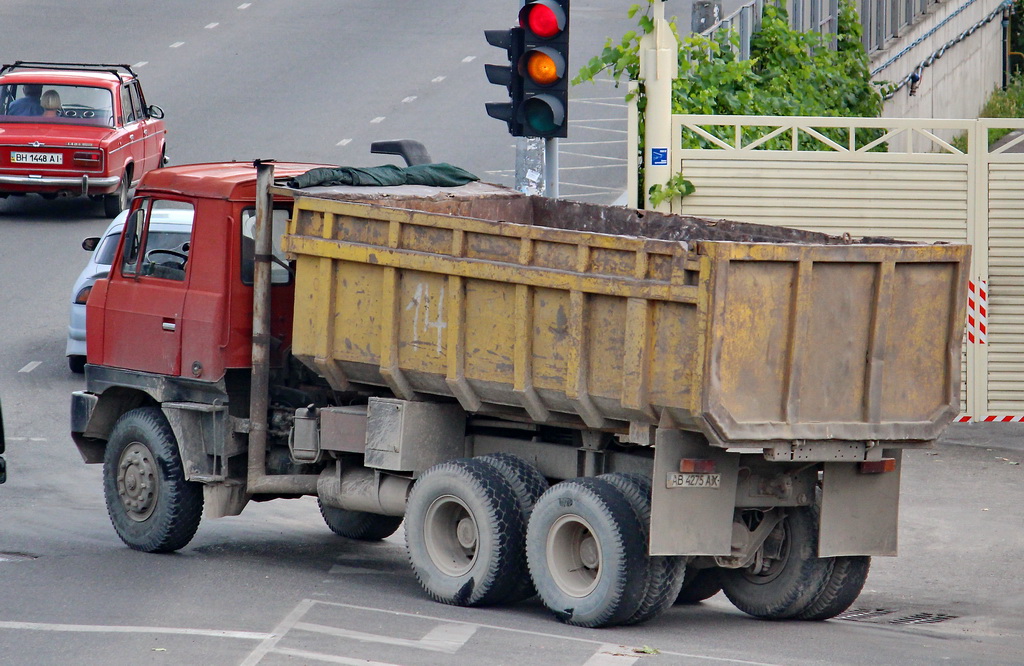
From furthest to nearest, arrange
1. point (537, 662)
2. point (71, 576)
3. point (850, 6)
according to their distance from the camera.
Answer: point (850, 6), point (71, 576), point (537, 662)

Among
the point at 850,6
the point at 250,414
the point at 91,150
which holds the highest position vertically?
the point at 850,6

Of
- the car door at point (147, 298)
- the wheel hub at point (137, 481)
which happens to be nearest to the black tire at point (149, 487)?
the wheel hub at point (137, 481)

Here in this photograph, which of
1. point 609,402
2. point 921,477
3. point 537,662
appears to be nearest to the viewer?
point 537,662

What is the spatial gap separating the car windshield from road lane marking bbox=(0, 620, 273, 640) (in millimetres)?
15486

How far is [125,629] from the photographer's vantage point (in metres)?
9.31

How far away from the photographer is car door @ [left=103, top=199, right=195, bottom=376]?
37.8ft

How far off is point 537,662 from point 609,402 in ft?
5.08

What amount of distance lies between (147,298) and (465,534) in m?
3.06

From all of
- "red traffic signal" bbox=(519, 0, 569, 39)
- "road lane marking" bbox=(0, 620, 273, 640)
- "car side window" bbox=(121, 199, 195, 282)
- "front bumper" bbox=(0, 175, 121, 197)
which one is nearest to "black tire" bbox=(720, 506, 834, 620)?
"road lane marking" bbox=(0, 620, 273, 640)

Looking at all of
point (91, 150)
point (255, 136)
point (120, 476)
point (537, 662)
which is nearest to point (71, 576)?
point (120, 476)

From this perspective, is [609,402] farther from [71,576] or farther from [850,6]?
[850,6]

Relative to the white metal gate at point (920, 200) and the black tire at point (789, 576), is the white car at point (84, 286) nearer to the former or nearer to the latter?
the white metal gate at point (920, 200)

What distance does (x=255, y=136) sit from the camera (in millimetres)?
27859

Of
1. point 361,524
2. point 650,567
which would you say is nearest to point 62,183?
point 361,524
